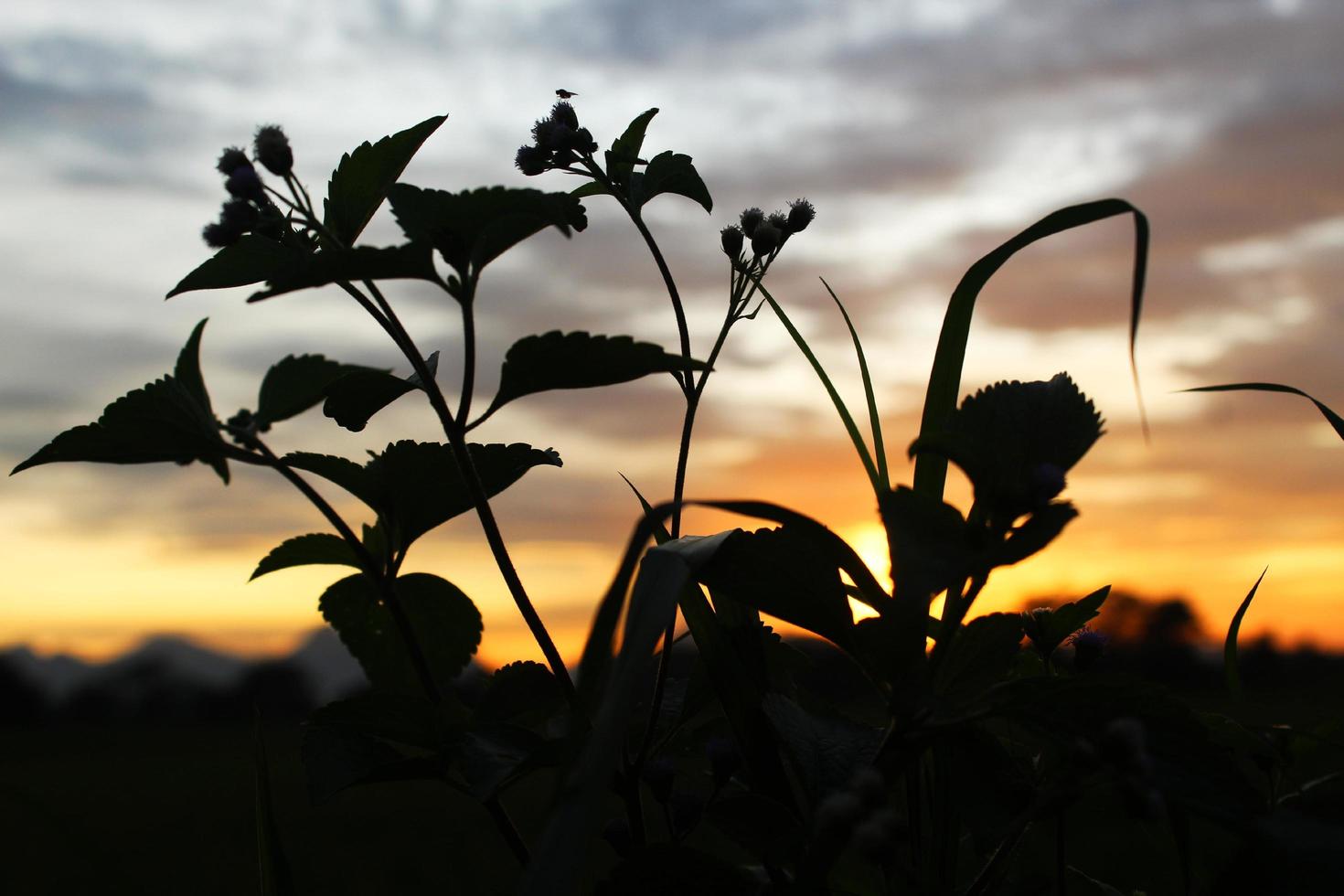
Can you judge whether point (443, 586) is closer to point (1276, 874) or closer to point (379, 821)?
point (1276, 874)

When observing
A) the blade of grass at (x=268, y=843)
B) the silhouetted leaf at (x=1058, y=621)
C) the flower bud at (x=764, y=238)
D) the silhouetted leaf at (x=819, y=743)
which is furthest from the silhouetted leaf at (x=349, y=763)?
the flower bud at (x=764, y=238)

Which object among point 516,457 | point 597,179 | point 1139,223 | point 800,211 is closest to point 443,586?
point 516,457

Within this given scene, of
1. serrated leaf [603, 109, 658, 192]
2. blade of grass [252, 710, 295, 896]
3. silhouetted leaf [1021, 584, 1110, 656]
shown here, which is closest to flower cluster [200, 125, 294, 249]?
serrated leaf [603, 109, 658, 192]

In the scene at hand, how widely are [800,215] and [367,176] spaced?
1.69ft

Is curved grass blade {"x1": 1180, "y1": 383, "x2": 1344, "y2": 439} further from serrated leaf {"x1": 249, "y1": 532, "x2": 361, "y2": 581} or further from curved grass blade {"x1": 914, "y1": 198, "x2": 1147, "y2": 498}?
serrated leaf {"x1": 249, "y1": 532, "x2": 361, "y2": 581}

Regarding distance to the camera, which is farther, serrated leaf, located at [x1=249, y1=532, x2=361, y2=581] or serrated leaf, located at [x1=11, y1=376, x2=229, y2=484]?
serrated leaf, located at [x1=249, y1=532, x2=361, y2=581]

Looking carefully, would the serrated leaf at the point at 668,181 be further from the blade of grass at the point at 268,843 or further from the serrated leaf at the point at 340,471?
the blade of grass at the point at 268,843

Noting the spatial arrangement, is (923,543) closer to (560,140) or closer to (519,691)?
(519,691)

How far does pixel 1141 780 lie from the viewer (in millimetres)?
567

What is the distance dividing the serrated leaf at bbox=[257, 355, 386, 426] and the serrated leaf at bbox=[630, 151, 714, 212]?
1.19 ft

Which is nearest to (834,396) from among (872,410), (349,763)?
(872,410)

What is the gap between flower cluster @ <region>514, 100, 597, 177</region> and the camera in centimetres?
102

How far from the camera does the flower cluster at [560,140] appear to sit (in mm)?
1018

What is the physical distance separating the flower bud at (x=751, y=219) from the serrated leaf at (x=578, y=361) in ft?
1.21
